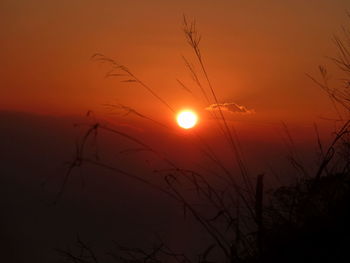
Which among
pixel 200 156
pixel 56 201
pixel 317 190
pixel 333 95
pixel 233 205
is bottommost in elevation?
pixel 56 201

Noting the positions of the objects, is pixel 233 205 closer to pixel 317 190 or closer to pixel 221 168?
pixel 221 168

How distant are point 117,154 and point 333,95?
157 cm

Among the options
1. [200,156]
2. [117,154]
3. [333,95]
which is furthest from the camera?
[333,95]

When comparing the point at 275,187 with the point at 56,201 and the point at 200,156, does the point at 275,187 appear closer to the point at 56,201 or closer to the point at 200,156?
the point at 200,156

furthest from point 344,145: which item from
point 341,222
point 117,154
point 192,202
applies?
point 117,154

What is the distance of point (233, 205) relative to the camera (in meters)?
2.25

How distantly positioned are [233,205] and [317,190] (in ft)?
1.47

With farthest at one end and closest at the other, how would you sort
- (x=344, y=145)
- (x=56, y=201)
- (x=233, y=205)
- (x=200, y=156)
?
(x=344, y=145), (x=200, y=156), (x=233, y=205), (x=56, y=201)

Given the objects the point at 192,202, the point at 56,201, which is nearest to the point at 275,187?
the point at 192,202

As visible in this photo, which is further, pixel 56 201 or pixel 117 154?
pixel 117 154

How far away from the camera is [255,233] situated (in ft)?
7.04

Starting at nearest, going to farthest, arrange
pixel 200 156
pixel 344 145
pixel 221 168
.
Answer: pixel 221 168, pixel 200 156, pixel 344 145

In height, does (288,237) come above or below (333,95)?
below

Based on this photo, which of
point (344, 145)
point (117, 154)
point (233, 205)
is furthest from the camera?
point (344, 145)
